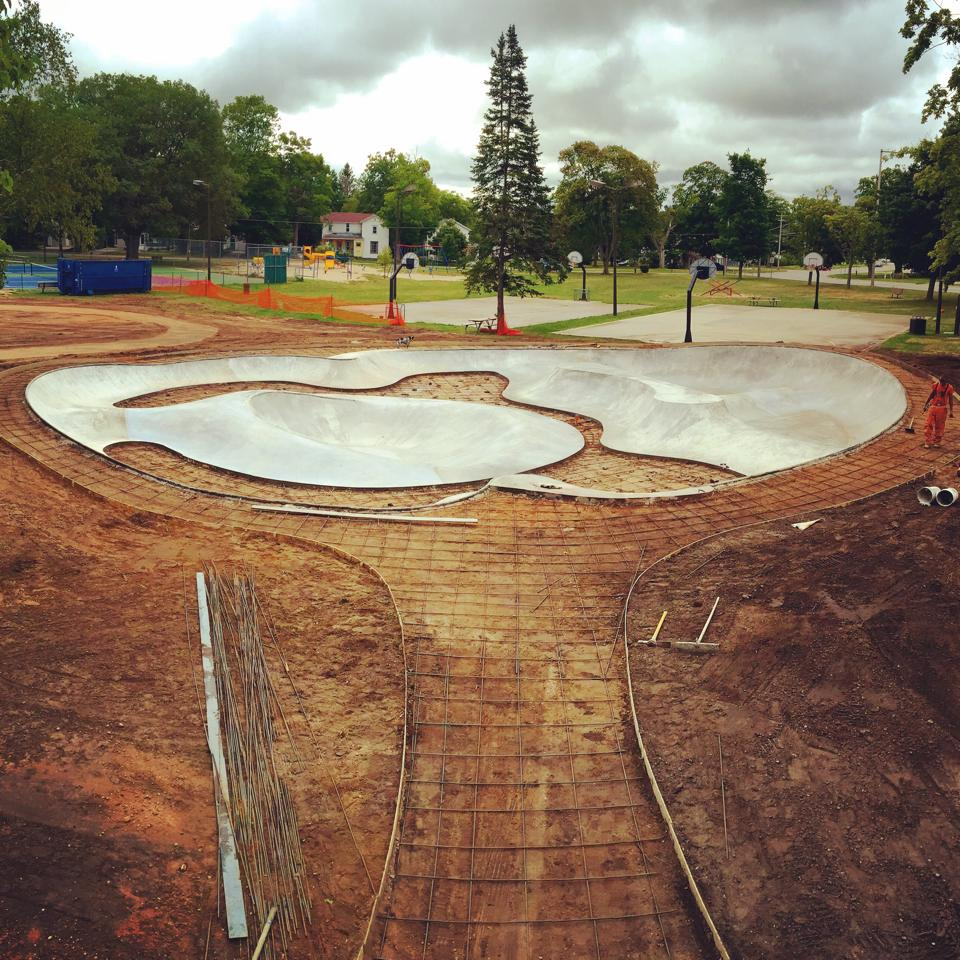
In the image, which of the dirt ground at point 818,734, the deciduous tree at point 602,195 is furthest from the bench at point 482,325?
the deciduous tree at point 602,195

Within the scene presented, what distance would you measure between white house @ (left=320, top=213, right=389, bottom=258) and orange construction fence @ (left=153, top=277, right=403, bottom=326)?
5803cm

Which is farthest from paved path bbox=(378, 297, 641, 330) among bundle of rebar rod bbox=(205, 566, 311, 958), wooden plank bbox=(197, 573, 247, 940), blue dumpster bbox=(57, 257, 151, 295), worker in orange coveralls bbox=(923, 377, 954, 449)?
wooden plank bbox=(197, 573, 247, 940)

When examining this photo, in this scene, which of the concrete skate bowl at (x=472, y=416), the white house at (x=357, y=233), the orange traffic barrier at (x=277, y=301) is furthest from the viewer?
the white house at (x=357, y=233)

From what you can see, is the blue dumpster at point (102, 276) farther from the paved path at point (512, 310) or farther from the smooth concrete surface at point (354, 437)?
the smooth concrete surface at point (354, 437)

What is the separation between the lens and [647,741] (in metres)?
8.66

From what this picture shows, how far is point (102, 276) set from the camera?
48.4 meters

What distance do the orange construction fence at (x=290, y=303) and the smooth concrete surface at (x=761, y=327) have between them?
36.6ft

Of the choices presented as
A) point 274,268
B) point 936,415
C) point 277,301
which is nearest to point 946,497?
point 936,415

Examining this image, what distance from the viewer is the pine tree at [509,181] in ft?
132

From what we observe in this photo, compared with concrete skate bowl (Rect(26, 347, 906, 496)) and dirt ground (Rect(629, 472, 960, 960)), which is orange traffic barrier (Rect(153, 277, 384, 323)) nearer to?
concrete skate bowl (Rect(26, 347, 906, 496))

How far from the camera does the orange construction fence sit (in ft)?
149

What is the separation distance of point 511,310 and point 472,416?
32.6m

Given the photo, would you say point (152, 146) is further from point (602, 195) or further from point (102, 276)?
point (602, 195)

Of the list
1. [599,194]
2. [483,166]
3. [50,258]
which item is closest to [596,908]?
[483,166]
